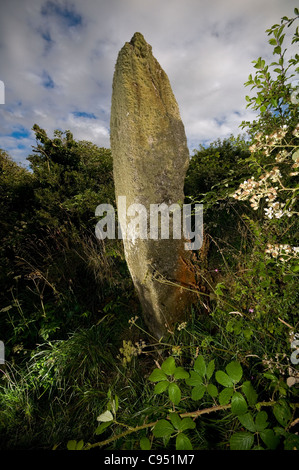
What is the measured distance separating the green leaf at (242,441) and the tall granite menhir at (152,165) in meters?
1.24

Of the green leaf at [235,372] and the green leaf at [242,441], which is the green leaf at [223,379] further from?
the green leaf at [242,441]

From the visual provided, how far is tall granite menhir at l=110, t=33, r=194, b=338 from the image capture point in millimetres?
2180

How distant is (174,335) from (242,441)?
1.24 m

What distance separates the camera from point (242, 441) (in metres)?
0.90

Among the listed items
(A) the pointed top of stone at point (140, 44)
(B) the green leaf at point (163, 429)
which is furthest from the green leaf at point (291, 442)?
(A) the pointed top of stone at point (140, 44)

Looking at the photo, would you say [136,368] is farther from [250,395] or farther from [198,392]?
[250,395]

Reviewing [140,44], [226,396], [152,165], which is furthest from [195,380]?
[140,44]

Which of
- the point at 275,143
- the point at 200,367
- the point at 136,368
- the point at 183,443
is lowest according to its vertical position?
the point at 136,368

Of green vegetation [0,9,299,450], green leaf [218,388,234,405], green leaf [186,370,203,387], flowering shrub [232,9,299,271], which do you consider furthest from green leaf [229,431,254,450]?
flowering shrub [232,9,299,271]

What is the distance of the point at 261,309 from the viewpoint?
1656 millimetres

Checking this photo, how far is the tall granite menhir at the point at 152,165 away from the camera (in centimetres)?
218

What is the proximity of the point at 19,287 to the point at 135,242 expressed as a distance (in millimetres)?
2251
